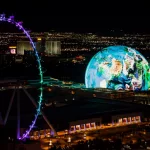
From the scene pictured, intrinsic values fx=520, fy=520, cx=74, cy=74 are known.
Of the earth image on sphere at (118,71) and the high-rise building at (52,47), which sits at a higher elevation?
the high-rise building at (52,47)

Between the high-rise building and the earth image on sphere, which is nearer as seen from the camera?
the earth image on sphere

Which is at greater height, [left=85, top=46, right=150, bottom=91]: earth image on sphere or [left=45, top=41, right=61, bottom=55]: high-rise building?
[left=45, top=41, right=61, bottom=55]: high-rise building

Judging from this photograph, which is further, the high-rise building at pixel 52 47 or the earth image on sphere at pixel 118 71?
the high-rise building at pixel 52 47

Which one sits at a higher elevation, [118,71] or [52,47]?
[52,47]

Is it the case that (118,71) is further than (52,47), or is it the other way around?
(52,47)
